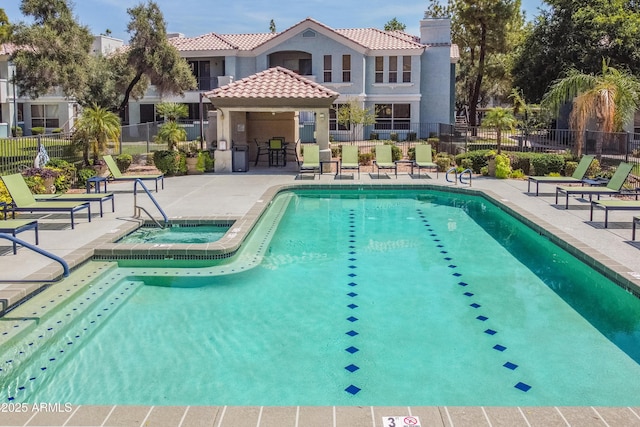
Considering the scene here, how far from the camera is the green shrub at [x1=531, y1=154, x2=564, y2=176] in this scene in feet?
68.4

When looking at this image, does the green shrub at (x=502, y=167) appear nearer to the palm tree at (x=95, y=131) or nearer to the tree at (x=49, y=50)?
the palm tree at (x=95, y=131)

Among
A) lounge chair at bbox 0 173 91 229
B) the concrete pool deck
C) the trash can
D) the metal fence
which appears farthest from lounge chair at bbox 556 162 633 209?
the trash can

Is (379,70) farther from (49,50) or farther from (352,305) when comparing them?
(352,305)

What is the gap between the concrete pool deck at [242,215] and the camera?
4.80 meters

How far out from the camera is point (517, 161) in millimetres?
21953

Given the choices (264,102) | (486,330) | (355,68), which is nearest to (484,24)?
(355,68)

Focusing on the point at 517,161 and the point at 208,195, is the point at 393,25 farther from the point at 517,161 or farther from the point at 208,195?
the point at 208,195

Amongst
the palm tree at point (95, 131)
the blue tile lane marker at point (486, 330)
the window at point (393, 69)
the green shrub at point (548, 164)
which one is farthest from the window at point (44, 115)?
the blue tile lane marker at point (486, 330)

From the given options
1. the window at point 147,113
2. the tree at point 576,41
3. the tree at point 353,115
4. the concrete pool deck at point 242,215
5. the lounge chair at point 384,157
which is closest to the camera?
the concrete pool deck at point 242,215

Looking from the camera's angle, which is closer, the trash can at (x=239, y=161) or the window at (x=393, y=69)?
the trash can at (x=239, y=161)

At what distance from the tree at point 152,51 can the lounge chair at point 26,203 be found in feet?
53.7

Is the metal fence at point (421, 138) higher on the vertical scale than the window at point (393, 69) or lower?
lower

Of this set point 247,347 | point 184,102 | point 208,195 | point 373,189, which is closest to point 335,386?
point 247,347

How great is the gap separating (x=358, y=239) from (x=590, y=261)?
4.77 m
